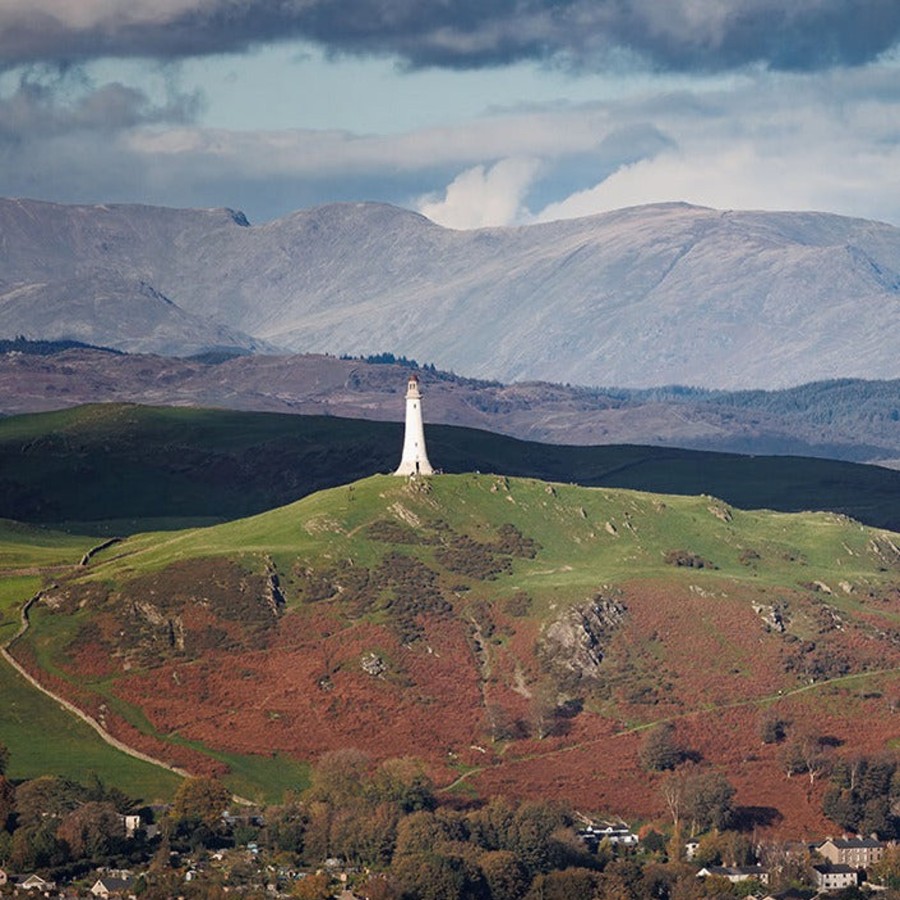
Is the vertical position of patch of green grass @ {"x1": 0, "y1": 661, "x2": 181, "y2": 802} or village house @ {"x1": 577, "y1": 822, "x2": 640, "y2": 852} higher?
patch of green grass @ {"x1": 0, "y1": 661, "x2": 181, "y2": 802}

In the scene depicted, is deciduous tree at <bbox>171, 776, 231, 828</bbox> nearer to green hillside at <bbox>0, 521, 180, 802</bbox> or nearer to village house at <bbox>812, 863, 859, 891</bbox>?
green hillside at <bbox>0, 521, 180, 802</bbox>

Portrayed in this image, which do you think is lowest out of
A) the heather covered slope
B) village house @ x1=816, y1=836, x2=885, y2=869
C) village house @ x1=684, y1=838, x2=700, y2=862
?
village house @ x1=816, y1=836, x2=885, y2=869

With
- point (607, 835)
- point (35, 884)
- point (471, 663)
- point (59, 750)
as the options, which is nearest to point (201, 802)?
point (35, 884)

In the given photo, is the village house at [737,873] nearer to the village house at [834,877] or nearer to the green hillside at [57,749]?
the village house at [834,877]

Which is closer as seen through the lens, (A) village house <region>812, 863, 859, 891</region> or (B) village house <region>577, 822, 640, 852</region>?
(A) village house <region>812, 863, 859, 891</region>

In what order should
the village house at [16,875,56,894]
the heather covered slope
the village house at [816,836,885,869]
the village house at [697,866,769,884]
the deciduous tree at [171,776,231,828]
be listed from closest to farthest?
the village house at [16,875,56,894], the village house at [697,866,769,884], the deciduous tree at [171,776,231,828], the village house at [816,836,885,869], the heather covered slope

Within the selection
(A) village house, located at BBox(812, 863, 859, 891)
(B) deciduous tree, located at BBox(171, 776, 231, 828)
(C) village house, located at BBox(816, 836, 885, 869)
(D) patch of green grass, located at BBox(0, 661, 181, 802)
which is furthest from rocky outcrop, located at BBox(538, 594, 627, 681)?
(B) deciduous tree, located at BBox(171, 776, 231, 828)
